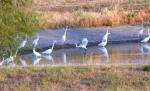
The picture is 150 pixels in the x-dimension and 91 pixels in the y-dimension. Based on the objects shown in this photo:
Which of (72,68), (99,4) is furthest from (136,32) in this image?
(72,68)

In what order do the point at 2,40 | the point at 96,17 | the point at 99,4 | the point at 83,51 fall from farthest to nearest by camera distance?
the point at 99,4
the point at 96,17
the point at 83,51
the point at 2,40

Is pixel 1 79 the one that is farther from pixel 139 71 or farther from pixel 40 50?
pixel 40 50

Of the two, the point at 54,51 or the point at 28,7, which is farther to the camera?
the point at 54,51

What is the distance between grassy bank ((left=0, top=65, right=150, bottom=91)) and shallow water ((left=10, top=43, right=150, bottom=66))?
142 inches

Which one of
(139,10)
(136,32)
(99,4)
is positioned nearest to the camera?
A: (136,32)

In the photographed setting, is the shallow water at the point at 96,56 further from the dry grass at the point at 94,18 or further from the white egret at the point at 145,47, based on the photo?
the dry grass at the point at 94,18

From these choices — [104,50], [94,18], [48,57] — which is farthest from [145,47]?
[94,18]

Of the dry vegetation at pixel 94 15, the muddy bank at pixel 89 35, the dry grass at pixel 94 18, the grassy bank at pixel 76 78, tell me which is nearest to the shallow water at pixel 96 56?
the muddy bank at pixel 89 35

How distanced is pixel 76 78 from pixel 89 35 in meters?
13.9

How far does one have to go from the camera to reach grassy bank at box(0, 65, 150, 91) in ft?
51.0

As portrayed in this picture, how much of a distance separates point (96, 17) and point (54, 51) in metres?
6.80

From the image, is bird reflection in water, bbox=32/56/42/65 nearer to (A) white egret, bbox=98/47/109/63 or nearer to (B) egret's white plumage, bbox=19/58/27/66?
(B) egret's white plumage, bbox=19/58/27/66

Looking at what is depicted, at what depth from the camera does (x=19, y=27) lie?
51.2ft

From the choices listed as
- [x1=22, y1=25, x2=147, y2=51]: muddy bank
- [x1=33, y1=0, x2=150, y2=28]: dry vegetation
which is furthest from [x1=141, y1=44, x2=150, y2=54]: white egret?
[x1=33, y1=0, x2=150, y2=28]: dry vegetation
